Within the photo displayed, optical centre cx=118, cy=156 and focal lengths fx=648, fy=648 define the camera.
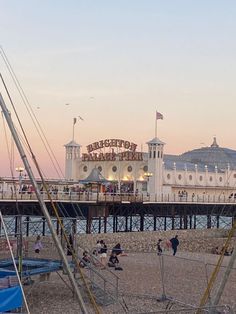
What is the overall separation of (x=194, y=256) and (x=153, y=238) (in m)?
9.45

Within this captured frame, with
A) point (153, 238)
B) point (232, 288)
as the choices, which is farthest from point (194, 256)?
point (232, 288)

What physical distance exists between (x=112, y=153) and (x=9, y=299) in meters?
65.9

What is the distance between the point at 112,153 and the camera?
276ft

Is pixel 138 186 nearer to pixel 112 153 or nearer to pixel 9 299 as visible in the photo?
pixel 112 153

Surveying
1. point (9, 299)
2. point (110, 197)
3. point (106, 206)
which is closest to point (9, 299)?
point (9, 299)

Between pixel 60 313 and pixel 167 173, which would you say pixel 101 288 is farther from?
pixel 167 173

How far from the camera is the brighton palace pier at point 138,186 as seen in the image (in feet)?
210

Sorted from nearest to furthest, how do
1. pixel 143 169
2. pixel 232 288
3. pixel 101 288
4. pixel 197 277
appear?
pixel 101 288
pixel 232 288
pixel 197 277
pixel 143 169

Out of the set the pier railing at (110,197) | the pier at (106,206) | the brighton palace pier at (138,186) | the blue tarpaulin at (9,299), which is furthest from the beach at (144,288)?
the brighton palace pier at (138,186)

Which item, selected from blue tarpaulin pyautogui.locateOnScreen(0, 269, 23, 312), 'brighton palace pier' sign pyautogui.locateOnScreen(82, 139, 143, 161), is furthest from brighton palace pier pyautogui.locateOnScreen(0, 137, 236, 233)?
blue tarpaulin pyautogui.locateOnScreen(0, 269, 23, 312)

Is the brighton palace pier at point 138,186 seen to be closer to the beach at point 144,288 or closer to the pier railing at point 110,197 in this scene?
the pier railing at point 110,197

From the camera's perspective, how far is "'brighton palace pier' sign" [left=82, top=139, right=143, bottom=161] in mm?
82000

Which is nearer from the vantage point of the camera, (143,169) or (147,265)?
(147,265)

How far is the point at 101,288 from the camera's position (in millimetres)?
25469
